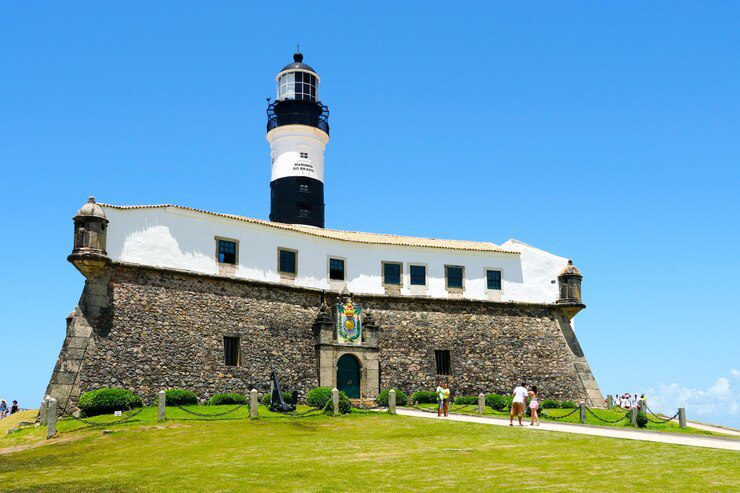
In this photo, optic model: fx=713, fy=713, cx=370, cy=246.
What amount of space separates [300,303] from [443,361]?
28.1 ft

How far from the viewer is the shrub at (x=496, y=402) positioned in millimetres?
35312

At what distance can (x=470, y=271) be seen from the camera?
4109 centimetres

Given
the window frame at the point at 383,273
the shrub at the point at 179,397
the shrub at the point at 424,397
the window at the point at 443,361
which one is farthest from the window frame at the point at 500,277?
the shrub at the point at 179,397

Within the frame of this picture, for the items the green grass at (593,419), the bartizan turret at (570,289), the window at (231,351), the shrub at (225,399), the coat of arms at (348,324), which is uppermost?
the bartizan turret at (570,289)

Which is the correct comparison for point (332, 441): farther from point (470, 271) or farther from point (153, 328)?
point (470, 271)

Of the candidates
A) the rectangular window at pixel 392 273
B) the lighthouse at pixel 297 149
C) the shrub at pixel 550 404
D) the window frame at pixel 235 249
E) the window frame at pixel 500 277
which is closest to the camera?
the window frame at pixel 235 249

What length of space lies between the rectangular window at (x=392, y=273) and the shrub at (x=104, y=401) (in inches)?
619

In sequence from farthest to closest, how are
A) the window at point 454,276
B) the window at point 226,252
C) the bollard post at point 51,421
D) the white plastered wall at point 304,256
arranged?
the window at point 454,276
the window at point 226,252
the white plastered wall at point 304,256
the bollard post at point 51,421

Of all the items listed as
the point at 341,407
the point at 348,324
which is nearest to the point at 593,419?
the point at 341,407

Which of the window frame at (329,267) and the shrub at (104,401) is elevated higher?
the window frame at (329,267)

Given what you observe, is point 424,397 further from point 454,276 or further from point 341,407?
point 341,407

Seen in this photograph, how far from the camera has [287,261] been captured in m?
→ 36.7

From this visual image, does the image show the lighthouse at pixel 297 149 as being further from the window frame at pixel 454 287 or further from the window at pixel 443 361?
the window at pixel 443 361

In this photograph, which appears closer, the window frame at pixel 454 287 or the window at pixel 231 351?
the window at pixel 231 351
